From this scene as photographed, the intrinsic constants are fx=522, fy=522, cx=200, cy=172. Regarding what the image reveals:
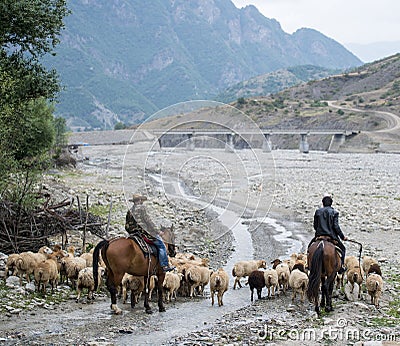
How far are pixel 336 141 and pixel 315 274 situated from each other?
103446mm

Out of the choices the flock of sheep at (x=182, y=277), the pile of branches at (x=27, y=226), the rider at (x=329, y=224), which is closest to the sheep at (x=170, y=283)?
the flock of sheep at (x=182, y=277)

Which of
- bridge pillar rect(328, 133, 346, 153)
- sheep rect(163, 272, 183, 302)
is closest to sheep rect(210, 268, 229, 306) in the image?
sheep rect(163, 272, 183, 302)

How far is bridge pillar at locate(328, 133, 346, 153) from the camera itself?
10772 cm

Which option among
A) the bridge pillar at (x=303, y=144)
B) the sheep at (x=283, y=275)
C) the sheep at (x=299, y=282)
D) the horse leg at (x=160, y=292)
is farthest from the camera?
the bridge pillar at (x=303, y=144)

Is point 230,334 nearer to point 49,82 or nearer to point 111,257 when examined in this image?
point 111,257

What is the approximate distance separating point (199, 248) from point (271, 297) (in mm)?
7165

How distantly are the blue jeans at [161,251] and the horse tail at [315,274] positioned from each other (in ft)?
10.5

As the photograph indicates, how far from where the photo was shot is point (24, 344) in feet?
29.4

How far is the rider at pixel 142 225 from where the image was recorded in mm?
11487

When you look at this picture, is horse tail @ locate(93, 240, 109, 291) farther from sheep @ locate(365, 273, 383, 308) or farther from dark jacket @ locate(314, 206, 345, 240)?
sheep @ locate(365, 273, 383, 308)

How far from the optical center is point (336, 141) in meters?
111

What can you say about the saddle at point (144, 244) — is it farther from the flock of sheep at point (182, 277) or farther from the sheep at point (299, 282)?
the sheep at point (299, 282)

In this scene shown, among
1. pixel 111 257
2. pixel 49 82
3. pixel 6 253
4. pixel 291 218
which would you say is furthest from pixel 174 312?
pixel 291 218

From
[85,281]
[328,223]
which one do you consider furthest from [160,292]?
[328,223]
